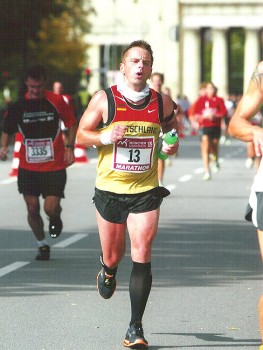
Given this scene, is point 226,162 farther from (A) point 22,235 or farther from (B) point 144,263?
(B) point 144,263

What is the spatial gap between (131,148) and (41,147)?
397 centimetres

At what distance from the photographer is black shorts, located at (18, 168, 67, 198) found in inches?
491

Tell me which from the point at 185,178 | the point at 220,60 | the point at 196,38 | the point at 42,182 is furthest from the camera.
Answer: the point at 220,60

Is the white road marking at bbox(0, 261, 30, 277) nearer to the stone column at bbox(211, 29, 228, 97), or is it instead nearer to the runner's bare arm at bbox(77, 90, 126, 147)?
the runner's bare arm at bbox(77, 90, 126, 147)

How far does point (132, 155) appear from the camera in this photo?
838 centimetres

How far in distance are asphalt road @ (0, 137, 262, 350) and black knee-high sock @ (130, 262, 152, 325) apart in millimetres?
218

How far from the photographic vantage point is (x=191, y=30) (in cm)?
11225

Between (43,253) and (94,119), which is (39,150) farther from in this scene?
(94,119)

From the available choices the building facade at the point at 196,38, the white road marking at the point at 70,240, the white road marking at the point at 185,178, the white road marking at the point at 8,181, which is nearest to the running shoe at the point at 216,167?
the white road marking at the point at 185,178

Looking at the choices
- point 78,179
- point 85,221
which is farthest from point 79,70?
point 85,221

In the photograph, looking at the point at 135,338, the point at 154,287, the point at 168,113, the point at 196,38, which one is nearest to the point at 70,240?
the point at 154,287

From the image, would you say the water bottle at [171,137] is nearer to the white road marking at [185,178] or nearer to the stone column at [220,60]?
the white road marking at [185,178]

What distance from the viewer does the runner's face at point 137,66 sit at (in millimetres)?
8219

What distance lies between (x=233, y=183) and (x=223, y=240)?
10.2 metres
